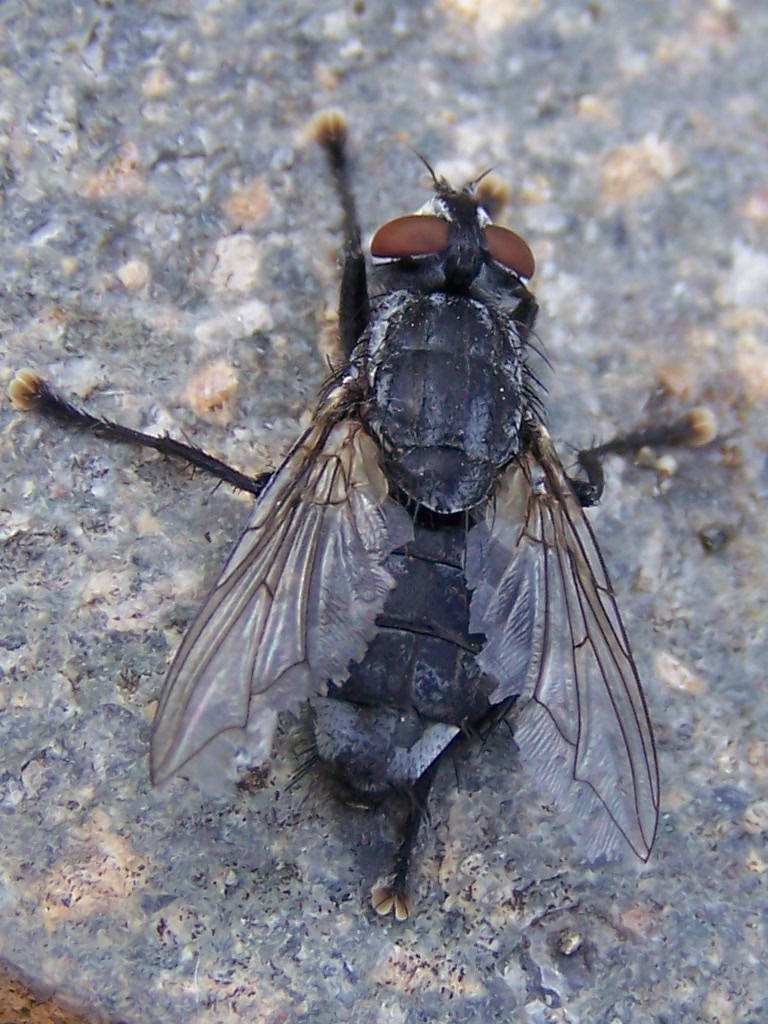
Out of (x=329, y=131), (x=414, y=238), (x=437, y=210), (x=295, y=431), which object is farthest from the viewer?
(x=329, y=131)

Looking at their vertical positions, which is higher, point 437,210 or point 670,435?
point 437,210

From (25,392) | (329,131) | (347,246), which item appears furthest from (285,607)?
(329,131)

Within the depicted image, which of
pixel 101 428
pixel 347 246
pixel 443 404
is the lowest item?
pixel 101 428

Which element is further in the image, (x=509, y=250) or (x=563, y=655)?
(x=509, y=250)

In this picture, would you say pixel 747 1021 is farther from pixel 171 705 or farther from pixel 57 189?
pixel 57 189

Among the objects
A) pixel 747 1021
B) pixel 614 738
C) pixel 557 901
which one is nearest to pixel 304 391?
pixel 614 738

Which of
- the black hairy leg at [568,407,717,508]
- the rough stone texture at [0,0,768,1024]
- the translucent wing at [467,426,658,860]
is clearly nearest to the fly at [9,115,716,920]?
the translucent wing at [467,426,658,860]

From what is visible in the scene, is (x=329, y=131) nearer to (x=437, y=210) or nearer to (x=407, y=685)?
(x=437, y=210)
